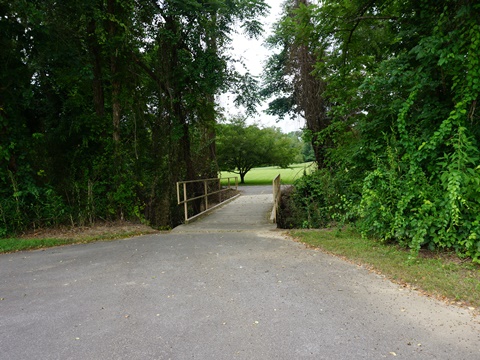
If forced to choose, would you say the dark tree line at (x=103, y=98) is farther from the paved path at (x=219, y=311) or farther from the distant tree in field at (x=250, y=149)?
the distant tree in field at (x=250, y=149)

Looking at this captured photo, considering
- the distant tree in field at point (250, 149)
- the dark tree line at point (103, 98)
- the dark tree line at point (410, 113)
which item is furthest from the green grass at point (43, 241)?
the distant tree in field at point (250, 149)

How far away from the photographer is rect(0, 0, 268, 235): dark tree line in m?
7.38

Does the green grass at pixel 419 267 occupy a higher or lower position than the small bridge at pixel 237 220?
lower

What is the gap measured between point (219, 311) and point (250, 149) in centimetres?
2300

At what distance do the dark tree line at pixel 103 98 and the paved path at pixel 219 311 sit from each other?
2933 mm

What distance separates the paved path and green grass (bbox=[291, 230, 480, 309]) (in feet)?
0.74

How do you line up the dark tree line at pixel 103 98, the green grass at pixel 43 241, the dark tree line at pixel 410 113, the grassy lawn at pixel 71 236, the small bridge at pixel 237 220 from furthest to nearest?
the small bridge at pixel 237 220 → the dark tree line at pixel 103 98 → the grassy lawn at pixel 71 236 → the green grass at pixel 43 241 → the dark tree line at pixel 410 113

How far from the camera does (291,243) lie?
6184 mm

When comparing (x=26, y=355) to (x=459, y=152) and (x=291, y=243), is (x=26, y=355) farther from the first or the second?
(x=459, y=152)

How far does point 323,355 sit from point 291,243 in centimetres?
371

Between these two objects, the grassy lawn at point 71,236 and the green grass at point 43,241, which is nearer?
the green grass at point 43,241

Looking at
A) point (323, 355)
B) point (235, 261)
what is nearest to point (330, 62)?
point (235, 261)

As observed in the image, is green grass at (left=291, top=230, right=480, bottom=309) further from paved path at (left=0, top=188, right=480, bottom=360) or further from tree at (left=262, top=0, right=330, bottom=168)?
tree at (left=262, top=0, right=330, bottom=168)

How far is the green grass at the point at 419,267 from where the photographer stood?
11.5ft
